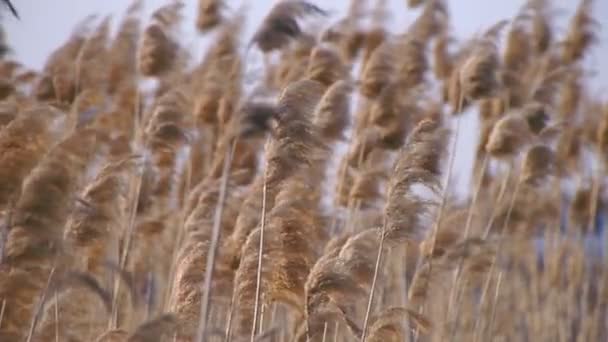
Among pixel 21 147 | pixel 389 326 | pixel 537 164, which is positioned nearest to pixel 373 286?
pixel 389 326

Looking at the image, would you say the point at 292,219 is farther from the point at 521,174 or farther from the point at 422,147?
the point at 521,174

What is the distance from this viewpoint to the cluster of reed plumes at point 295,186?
4.17 meters

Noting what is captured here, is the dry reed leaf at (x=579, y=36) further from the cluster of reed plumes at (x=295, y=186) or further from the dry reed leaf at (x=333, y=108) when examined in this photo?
the dry reed leaf at (x=333, y=108)

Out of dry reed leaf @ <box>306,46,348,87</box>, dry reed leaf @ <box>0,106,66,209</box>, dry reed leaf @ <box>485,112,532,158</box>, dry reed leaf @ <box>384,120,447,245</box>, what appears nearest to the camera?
dry reed leaf @ <box>0,106,66,209</box>

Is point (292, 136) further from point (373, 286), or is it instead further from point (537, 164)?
point (537, 164)

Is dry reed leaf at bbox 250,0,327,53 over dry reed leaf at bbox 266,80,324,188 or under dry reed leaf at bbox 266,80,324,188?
over

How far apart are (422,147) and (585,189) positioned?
514 centimetres

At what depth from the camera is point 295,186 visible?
4.75 metres

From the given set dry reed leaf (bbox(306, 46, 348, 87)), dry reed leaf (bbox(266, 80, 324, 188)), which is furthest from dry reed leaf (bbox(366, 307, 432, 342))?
dry reed leaf (bbox(306, 46, 348, 87))

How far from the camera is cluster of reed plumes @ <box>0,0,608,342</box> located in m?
4.17

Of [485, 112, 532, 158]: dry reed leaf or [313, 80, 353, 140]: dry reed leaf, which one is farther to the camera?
[485, 112, 532, 158]: dry reed leaf

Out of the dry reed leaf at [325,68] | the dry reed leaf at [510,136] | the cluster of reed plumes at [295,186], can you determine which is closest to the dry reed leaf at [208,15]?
the cluster of reed plumes at [295,186]

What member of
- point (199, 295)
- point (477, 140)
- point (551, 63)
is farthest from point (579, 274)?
point (199, 295)

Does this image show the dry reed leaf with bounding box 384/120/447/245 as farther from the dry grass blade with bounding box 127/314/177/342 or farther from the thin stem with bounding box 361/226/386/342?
the dry grass blade with bounding box 127/314/177/342
